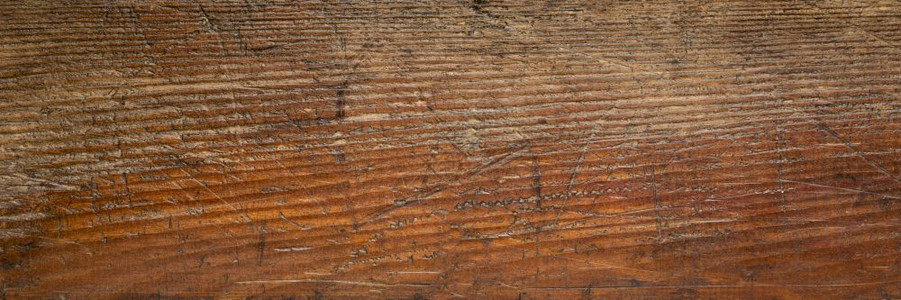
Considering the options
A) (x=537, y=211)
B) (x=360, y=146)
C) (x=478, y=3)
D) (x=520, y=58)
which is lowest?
(x=537, y=211)

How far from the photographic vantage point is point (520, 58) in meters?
1.26

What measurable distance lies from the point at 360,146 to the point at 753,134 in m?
0.78

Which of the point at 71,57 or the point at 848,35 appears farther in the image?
the point at 848,35

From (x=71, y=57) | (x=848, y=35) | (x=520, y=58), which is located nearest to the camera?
(x=71, y=57)

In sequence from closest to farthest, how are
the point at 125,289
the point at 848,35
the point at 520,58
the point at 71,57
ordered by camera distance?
the point at 125,289
the point at 71,57
the point at 520,58
the point at 848,35

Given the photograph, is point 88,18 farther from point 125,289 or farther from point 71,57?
point 125,289

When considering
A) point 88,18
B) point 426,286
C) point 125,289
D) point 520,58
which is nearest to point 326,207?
point 426,286

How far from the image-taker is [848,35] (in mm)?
1381

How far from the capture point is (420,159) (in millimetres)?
1133

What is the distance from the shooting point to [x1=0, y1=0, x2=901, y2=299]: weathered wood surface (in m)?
1.07

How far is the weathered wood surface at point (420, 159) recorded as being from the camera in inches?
41.9

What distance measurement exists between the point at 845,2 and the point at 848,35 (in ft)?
0.37

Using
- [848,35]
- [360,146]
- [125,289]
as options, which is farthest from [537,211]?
[848,35]

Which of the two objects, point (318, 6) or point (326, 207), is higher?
point (318, 6)
